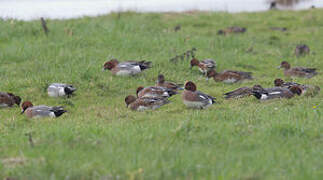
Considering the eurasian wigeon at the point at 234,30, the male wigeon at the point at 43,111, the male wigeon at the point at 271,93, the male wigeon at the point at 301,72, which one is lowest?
the male wigeon at the point at 301,72

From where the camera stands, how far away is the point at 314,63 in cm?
1501

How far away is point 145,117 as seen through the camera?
788cm

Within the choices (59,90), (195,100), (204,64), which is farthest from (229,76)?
(59,90)

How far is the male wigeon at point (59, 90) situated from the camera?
33.2ft

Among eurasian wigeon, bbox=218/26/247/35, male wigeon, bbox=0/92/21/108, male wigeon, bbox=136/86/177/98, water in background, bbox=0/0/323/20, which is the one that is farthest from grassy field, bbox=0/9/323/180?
water in background, bbox=0/0/323/20

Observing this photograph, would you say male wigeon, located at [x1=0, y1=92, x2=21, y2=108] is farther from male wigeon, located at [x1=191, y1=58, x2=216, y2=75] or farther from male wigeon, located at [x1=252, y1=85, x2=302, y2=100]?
male wigeon, located at [x1=191, y1=58, x2=216, y2=75]

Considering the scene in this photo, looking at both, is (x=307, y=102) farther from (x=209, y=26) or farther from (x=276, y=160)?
(x=209, y=26)

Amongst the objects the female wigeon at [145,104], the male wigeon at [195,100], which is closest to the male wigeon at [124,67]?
the female wigeon at [145,104]

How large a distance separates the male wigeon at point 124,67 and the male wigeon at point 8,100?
3236mm

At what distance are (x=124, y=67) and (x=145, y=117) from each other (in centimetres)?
458

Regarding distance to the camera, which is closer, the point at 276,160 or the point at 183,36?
the point at 276,160

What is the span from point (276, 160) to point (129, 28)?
1299 centimetres

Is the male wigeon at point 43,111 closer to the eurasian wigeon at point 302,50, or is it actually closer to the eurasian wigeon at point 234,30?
the eurasian wigeon at point 302,50

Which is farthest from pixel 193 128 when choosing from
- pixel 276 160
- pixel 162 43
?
pixel 162 43
